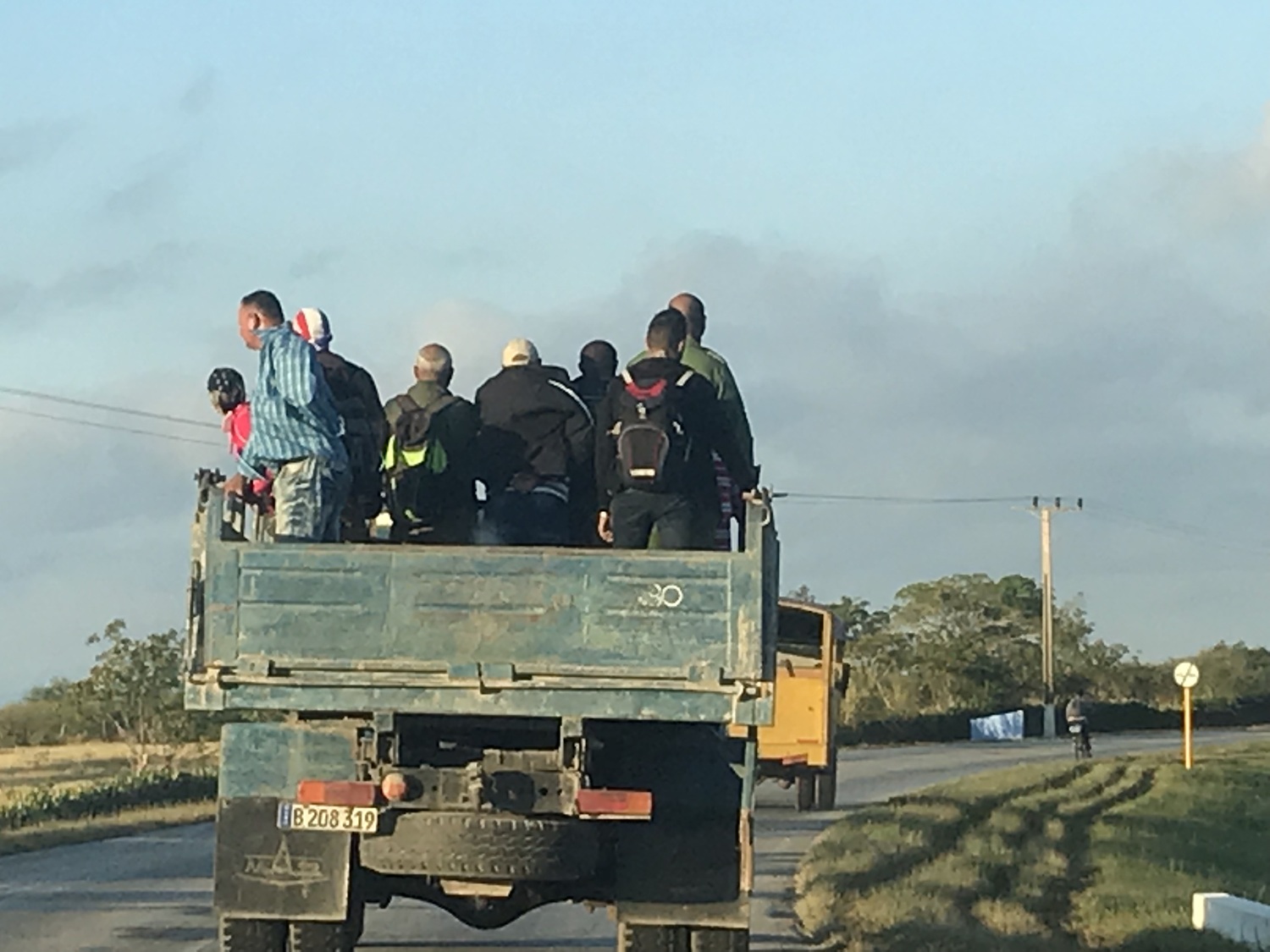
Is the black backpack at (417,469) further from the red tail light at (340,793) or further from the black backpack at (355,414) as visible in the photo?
the red tail light at (340,793)

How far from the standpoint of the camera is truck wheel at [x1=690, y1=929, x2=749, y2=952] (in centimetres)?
945

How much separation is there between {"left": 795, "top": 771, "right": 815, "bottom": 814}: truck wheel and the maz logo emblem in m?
19.3

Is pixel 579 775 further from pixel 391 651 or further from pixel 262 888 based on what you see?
pixel 262 888

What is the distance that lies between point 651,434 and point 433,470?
1293 mm

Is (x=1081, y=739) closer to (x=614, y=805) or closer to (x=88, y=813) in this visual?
(x=88, y=813)

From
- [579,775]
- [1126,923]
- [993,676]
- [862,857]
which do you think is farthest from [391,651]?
[993,676]

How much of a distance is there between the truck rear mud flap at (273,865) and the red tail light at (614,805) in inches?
43.7

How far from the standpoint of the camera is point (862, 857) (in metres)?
19.1

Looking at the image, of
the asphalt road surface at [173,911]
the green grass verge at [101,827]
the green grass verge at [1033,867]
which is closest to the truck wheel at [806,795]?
the green grass verge at [1033,867]

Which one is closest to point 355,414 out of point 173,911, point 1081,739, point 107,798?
point 173,911

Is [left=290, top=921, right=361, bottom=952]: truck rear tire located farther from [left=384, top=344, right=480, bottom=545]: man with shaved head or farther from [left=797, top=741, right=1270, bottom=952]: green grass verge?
[left=797, top=741, right=1270, bottom=952]: green grass verge

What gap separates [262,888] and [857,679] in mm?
61186

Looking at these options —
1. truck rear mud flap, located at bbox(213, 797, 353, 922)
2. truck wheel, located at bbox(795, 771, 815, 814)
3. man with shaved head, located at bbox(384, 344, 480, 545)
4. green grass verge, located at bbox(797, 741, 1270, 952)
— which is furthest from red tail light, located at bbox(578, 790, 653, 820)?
truck wheel, located at bbox(795, 771, 815, 814)

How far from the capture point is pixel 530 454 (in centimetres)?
1051
